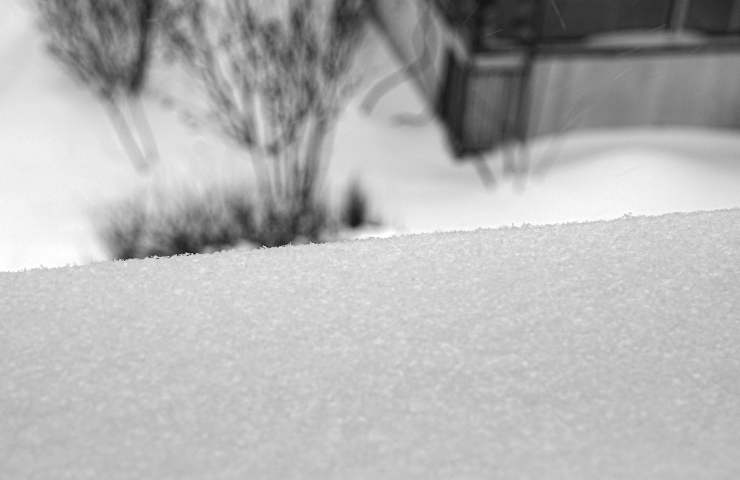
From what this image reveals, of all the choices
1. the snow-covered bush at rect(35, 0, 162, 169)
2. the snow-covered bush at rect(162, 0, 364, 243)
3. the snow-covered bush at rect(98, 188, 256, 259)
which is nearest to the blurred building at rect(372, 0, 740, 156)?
the snow-covered bush at rect(162, 0, 364, 243)

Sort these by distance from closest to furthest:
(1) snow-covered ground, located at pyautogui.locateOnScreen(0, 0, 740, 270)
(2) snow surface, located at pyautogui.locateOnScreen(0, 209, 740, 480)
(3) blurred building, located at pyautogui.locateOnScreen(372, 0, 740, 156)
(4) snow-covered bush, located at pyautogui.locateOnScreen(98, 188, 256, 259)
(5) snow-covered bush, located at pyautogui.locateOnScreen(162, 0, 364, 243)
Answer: (2) snow surface, located at pyautogui.locateOnScreen(0, 209, 740, 480) → (4) snow-covered bush, located at pyautogui.locateOnScreen(98, 188, 256, 259) → (1) snow-covered ground, located at pyautogui.locateOnScreen(0, 0, 740, 270) → (5) snow-covered bush, located at pyautogui.locateOnScreen(162, 0, 364, 243) → (3) blurred building, located at pyautogui.locateOnScreen(372, 0, 740, 156)

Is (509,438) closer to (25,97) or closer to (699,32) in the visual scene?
(699,32)

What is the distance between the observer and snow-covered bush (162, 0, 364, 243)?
9.66m

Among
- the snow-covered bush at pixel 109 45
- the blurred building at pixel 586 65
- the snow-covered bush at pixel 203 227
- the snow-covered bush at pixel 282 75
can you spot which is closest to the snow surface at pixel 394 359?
the snow-covered bush at pixel 203 227

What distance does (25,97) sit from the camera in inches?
516

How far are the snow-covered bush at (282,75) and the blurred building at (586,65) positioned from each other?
162 cm

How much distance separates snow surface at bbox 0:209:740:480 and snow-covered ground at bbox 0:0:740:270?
22.1ft

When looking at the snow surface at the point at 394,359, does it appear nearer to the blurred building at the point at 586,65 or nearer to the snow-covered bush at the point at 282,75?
the snow-covered bush at the point at 282,75

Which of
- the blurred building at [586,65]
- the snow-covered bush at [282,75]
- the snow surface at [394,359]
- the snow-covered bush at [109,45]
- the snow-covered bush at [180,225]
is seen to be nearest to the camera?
the snow surface at [394,359]

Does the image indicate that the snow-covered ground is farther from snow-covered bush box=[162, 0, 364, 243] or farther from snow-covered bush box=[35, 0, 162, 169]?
snow-covered bush box=[162, 0, 364, 243]

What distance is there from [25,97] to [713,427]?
1323 cm

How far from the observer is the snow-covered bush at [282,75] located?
9.66 meters

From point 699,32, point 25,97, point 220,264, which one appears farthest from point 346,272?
point 25,97

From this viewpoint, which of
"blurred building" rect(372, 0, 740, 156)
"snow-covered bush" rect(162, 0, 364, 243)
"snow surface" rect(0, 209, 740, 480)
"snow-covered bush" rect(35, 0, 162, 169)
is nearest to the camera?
"snow surface" rect(0, 209, 740, 480)
